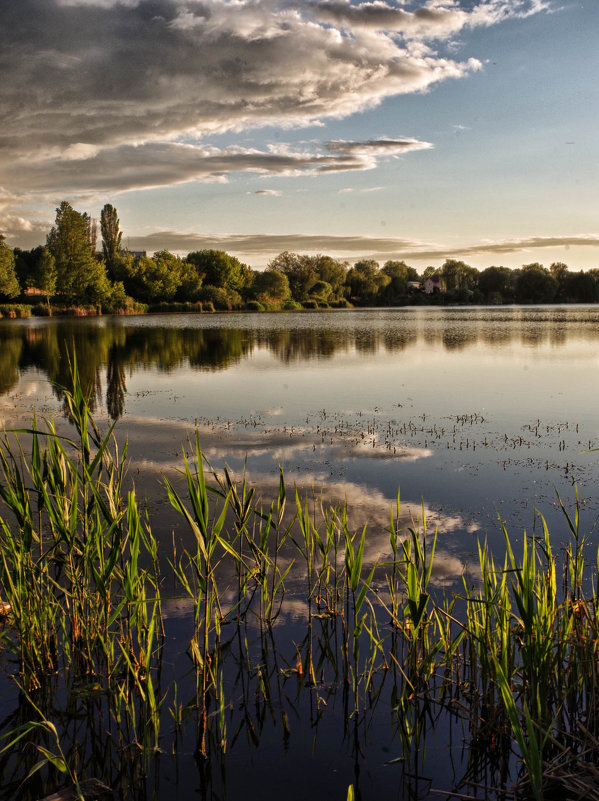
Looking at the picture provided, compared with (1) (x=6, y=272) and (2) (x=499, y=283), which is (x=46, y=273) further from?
(2) (x=499, y=283)

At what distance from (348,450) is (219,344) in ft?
93.0

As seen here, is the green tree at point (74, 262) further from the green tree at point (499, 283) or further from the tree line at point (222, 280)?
the green tree at point (499, 283)

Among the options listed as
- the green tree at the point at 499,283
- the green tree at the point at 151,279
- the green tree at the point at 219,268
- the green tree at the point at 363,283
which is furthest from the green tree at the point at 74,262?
the green tree at the point at 499,283

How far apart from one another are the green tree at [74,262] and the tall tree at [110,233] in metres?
22.4

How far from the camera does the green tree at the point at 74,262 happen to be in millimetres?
86500

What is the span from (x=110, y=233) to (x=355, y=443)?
115198 mm

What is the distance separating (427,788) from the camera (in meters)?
3.86

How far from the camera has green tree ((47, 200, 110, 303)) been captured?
86500 mm

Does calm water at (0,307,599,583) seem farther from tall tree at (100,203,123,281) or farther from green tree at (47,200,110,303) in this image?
tall tree at (100,203,123,281)

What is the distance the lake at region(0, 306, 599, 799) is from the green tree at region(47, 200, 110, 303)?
58.2 metres

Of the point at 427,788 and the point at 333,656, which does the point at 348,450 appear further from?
the point at 427,788

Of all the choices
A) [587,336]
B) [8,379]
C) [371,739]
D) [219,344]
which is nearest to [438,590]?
[371,739]

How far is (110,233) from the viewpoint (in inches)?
4589

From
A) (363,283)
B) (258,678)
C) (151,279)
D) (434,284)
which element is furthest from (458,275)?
(258,678)
